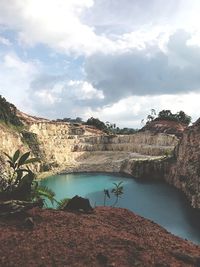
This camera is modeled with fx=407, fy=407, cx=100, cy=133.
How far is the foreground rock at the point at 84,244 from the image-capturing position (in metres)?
9.92

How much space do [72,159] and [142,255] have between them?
121 meters

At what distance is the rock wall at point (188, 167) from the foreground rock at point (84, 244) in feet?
171

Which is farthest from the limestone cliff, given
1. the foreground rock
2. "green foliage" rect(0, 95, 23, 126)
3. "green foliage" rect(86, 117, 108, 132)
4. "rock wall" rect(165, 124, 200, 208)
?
the foreground rock

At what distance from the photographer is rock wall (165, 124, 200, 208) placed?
69750mm

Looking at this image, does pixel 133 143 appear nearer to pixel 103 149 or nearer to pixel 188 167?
pixel 103 149

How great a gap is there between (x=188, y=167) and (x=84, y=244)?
71.0 m

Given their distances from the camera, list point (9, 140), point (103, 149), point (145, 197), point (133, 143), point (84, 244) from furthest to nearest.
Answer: point (103, 149), point (133, 143), point (9, 140), point (145, 197), point (84, 244)

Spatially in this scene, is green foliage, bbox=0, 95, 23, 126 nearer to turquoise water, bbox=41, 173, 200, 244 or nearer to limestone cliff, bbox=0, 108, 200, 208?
limestone cliff, bbox=0, 108, 200, 208

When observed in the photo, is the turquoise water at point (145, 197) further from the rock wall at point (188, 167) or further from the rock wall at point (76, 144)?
the rock wall at point (76, 144)

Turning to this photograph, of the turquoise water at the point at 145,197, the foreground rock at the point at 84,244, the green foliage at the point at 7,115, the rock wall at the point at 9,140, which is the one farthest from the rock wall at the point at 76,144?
the foreground rock at the point at 84,244

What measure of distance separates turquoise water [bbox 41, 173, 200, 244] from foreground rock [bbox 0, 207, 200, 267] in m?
35.6

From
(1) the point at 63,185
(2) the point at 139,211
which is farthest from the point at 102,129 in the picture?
(2) the point at 139,211

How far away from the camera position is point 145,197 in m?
76.1

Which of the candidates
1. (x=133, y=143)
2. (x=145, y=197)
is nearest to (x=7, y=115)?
(x=133, y=143)
